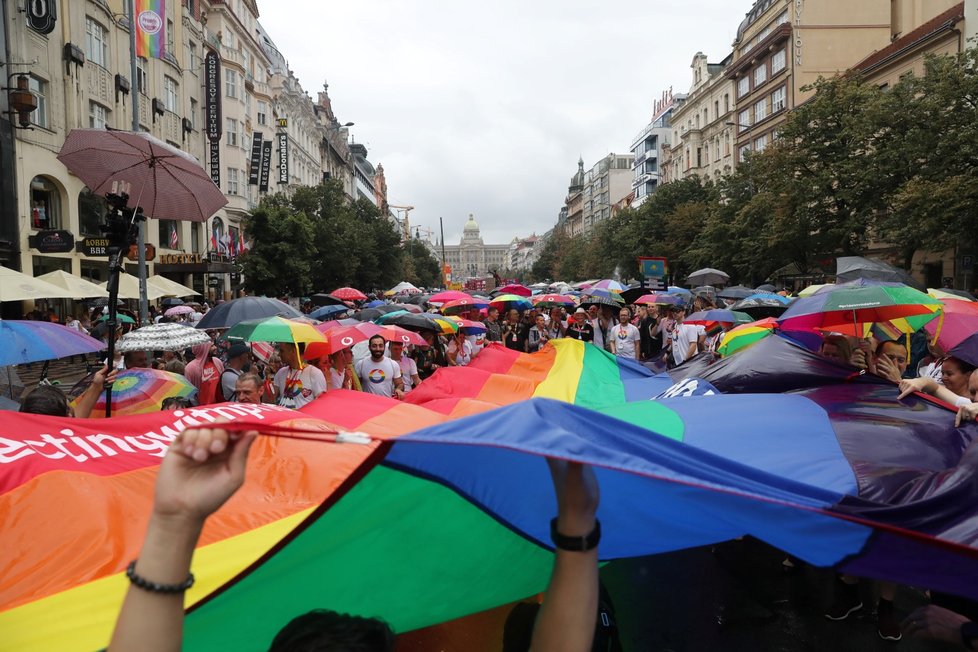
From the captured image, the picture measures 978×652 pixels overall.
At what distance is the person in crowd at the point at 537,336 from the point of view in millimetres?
15258

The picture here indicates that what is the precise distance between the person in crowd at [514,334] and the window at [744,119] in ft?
154

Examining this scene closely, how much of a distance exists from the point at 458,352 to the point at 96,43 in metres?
25.1

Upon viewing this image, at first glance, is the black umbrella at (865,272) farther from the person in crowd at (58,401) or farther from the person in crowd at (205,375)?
the person in crowd at (58,401)

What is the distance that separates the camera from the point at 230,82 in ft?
150

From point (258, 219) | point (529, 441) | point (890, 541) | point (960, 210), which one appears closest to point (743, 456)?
point (890, 541)

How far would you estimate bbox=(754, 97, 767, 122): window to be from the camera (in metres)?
53.1

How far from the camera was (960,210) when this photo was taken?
20328mm

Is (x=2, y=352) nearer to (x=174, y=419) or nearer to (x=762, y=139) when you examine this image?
(x=174, y=419)

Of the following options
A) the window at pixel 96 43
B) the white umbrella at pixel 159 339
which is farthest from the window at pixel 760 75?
the white umbrella at pixel 159 339

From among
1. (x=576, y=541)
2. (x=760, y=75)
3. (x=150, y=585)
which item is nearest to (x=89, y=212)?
(x=150, y=585)

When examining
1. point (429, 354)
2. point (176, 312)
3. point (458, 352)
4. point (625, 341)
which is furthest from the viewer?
point (176, 312)

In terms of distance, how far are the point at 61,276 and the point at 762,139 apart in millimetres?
50151

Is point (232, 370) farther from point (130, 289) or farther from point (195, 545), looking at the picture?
point (130, 289)

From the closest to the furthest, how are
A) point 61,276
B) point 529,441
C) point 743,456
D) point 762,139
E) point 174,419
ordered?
point 529,441 < point 743,456 < point 174,419 < point 61,276 < point 762,139
